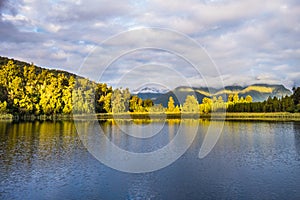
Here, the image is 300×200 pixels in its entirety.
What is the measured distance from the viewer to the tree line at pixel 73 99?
273 feet

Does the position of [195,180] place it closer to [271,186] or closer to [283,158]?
[271,186]

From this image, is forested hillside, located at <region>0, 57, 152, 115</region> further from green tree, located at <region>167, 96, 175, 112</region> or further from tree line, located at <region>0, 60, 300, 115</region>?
green tree, located at <region>167, 96, 175, 112</region>

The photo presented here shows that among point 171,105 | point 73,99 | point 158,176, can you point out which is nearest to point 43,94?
point 73,99

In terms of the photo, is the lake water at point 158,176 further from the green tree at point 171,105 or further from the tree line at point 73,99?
the green tree at point 171,105

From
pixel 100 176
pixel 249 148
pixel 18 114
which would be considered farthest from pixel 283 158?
pixel 18 114

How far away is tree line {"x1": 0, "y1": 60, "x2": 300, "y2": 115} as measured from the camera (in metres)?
Answer: 83.3

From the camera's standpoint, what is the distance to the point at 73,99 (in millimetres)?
89562

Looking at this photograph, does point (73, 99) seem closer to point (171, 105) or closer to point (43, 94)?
point (43, 94)

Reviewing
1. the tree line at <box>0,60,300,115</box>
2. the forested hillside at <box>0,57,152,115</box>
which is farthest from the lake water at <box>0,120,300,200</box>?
the tree line at <box>0,60,300,115</box>

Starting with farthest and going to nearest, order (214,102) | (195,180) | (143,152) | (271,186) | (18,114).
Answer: (214,102)
(18,114)
(143,152)
(195,180)
(271,186)

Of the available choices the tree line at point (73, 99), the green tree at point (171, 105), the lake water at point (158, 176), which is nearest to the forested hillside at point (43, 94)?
the tree line at point (73, 99)

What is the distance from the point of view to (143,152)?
27.5 meters

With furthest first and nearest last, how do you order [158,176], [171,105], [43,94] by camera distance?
[171,105] < [43,94] < [158,176]

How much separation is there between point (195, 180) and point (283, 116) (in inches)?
3348
